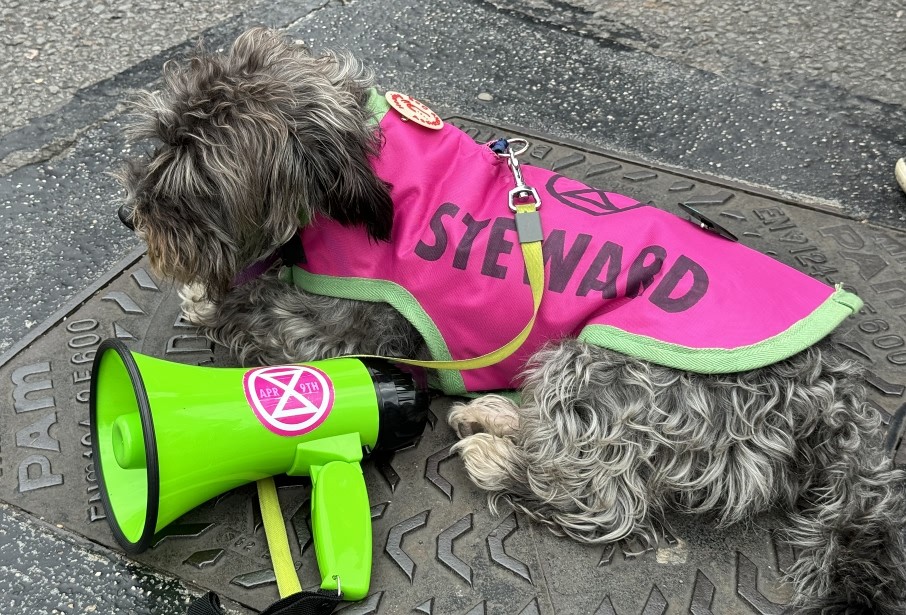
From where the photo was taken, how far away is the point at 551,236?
2.73 m

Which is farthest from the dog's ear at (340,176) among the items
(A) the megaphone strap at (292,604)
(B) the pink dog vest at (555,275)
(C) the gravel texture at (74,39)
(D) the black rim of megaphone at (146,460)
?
(C) the gravel texture at (74,39)

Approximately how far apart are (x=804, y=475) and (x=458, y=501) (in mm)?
1175

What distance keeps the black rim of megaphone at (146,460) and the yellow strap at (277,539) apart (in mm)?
377

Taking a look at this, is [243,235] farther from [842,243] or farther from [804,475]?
[842,243]

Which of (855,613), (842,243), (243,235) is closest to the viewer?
(855,613)

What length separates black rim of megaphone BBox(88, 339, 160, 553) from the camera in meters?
2.31

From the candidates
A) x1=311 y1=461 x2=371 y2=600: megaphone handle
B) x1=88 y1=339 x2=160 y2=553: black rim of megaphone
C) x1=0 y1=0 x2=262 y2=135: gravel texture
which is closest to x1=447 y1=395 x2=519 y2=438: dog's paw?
x1=311 y1=461 x2=371 y2=600: megaphone handle

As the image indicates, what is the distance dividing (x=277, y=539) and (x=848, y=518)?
1.82 meters

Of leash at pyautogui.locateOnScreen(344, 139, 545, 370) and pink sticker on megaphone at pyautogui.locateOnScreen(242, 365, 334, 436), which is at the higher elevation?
leash at pyautogui.locateOnScreen(344, 139, 545, 370)

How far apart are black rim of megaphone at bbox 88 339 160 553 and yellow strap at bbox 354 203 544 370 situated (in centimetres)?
76

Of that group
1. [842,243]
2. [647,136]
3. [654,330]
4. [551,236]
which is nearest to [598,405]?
[654,330]

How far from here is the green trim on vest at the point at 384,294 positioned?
2.87 meters

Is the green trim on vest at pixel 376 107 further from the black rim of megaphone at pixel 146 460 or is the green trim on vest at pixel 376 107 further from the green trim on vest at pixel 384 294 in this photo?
the black rim of megaphone at pixel 146 460

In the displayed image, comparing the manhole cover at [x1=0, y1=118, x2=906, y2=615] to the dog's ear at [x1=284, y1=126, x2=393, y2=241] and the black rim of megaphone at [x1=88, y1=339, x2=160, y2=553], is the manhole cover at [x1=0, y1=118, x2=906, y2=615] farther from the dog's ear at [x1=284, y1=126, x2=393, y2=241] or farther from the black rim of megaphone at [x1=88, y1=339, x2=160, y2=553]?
the dog's ear at [x1=284, y1=126, x2=393, y2=241]
